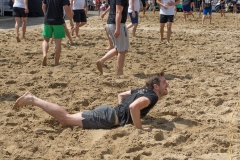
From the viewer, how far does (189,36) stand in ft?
42.5

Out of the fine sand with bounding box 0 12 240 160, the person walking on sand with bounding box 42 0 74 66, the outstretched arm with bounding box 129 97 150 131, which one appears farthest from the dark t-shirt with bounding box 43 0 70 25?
the outstretched arm with bounding box 129 97 150 131

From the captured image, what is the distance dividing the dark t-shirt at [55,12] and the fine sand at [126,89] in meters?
0.86

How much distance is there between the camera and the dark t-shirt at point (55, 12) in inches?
313

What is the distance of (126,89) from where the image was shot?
6.38 metres

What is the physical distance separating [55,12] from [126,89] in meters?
2.46

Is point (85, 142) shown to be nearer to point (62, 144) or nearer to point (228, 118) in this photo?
point (62, 144)

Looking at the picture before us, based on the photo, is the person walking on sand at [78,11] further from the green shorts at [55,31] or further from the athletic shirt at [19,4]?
the green shorts at [55,31]

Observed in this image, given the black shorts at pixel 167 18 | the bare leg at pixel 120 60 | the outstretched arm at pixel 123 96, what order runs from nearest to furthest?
the outstretched arm at pixel 123 96, the bare leg at pixel 120 60, the black shorts at pixel 167 18

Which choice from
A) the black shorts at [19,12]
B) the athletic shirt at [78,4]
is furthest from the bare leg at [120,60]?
the black shorts at [19,12]

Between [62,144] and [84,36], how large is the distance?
855 cm

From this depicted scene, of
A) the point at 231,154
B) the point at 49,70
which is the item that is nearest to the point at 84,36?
the point at 49,70

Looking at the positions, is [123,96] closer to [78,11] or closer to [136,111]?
[136,111]

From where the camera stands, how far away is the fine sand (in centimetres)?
404

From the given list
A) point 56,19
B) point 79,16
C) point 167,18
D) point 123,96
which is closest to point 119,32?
point 56,19
